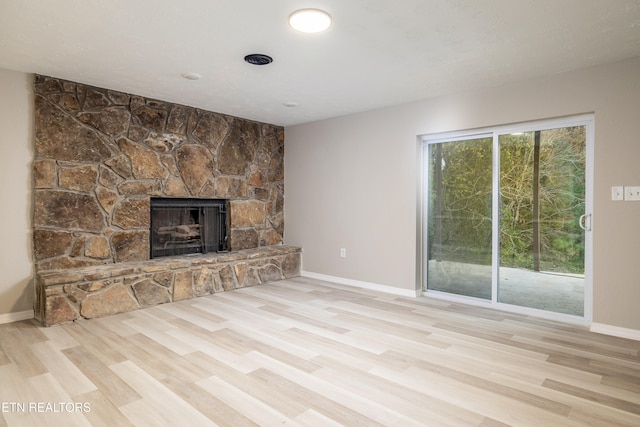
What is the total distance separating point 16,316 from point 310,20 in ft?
11.3

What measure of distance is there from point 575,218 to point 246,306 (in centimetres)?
316

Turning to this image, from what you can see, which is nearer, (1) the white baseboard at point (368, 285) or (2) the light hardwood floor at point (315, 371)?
(2) the light hardwood floor at point (315, 371)

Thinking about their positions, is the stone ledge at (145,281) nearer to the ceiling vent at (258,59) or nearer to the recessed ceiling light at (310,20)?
the ceiling vent at (258,59)

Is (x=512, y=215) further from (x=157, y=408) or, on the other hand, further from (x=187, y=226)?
(x=187, y=226)

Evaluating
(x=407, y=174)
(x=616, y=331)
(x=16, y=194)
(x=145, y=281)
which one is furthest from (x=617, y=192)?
(x=16, y=194)

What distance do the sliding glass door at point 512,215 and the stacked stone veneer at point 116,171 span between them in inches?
89.2

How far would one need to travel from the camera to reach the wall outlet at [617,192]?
2.98m

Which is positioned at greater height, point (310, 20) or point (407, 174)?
point (310, 20)

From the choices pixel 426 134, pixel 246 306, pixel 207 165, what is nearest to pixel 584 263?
pixel 426 134

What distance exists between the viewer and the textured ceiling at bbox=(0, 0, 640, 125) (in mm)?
2205

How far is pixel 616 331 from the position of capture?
3.00 metres

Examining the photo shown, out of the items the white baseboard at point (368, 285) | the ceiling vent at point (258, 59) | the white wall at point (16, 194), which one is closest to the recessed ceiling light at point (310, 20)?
the ceiling vent at point (258, 59)

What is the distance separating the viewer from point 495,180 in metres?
3.75

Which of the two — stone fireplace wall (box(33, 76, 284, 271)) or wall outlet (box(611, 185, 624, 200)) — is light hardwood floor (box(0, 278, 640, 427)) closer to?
stone fireplace wall (box(33, 76, 284, 271))
